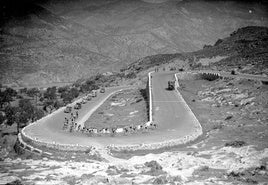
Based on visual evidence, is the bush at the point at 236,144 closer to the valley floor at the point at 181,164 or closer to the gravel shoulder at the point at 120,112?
the valley floor at the point at 181,164

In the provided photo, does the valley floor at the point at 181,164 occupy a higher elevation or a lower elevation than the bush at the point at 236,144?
lower

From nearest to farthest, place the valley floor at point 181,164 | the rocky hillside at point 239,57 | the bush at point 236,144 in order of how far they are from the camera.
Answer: the valley floor at point 181,164 < the bush at point 236,144 < the rocky hillside at point 239,57

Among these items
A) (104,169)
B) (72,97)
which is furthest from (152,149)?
(72,97)

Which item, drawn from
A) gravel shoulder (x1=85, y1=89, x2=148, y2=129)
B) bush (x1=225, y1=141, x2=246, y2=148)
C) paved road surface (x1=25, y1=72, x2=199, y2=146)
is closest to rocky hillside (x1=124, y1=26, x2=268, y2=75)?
gravel shoulder (x1=85, y1=89, x2=148, y2=129)

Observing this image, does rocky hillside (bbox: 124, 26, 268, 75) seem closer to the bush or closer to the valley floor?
the valley floor

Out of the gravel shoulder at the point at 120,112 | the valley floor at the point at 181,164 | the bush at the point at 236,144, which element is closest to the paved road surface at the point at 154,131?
the valley floor at the point at 181,164

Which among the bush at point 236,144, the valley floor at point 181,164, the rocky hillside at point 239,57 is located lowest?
the valley floor at point 181,164

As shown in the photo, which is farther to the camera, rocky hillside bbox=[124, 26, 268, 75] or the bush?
rocky hillside bbox=[124, 26, 268, 75]

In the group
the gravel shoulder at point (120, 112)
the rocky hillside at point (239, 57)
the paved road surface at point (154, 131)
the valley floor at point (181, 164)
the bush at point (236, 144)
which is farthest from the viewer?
the rocky hillside at point (239, 57)

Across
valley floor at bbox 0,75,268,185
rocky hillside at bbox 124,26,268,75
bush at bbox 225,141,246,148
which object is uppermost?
rocky hillside at bbox 124,26,268,75
